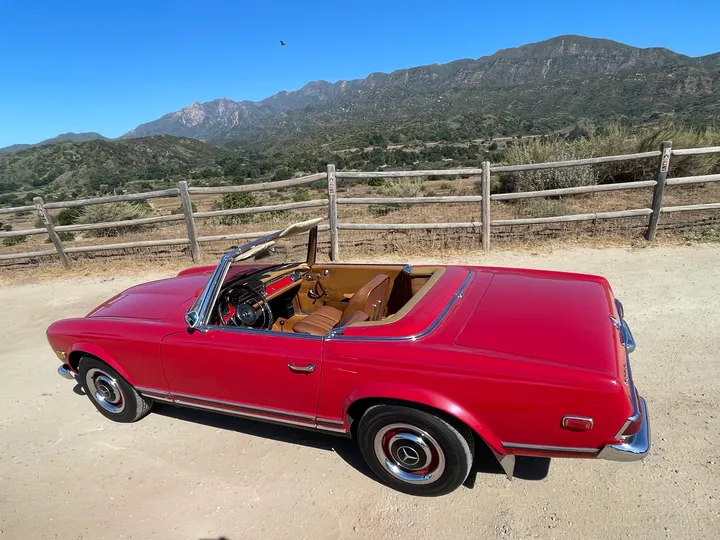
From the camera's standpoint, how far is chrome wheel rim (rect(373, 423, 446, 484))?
2.35m

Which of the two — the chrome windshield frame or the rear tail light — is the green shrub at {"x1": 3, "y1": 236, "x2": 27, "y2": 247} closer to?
the chrome windshield frame

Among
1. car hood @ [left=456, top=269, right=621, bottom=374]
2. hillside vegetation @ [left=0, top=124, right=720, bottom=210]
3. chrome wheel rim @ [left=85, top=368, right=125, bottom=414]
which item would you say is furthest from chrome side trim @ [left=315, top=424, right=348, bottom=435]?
hillside vegetation @ [left=0, top=124, right=720, bottom=210]

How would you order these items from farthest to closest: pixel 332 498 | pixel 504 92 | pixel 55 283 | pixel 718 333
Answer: pixel 504 92 → pixel 55 283 → pixel 718 333 → pixel 332 498

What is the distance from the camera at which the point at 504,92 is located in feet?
308

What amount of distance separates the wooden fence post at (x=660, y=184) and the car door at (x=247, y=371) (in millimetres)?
6654

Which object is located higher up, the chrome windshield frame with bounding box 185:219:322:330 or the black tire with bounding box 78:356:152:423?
the chrome windshield frame with bounding box 185:219:322:330

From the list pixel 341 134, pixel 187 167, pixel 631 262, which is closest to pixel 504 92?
pixel 341 134

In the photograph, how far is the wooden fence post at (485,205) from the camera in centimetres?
708

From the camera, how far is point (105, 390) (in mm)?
3439

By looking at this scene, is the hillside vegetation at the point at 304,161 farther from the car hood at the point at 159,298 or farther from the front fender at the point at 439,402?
the front fender at the point at 439,402

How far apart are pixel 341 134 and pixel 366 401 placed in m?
74.1

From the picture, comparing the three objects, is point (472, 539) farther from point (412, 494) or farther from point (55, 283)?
point (55, 283)

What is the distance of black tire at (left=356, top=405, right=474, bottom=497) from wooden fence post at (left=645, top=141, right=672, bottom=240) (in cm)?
634

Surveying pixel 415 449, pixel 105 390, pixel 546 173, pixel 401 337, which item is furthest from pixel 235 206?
pixel 415 449
